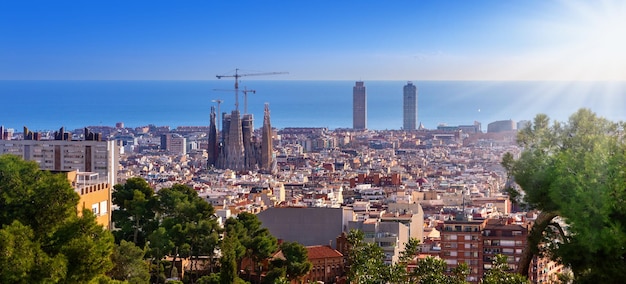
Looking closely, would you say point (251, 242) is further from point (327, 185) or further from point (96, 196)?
point (327, 185)

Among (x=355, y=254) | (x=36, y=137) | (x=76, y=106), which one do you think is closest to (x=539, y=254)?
(x=355, y=254)

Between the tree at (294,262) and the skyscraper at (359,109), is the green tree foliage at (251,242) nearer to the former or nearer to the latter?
the tree at (294,262)

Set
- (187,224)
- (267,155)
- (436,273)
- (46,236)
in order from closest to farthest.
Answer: (46,236) < (436,273) < (187,224) < (267,155)

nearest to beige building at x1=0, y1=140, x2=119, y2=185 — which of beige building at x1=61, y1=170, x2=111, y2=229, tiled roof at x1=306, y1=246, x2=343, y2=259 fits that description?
tiled roof at x1=306, y1=246, x2=343, y2=259

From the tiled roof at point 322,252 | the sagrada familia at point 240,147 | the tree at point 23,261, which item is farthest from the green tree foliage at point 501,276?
the sagrada familia at point 240,147

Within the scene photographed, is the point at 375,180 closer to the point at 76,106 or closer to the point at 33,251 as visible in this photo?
the point at 33,251

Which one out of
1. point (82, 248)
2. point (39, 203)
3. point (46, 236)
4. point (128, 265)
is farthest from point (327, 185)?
point (82, 248)

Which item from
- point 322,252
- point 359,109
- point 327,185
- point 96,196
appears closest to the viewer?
point 96,196
